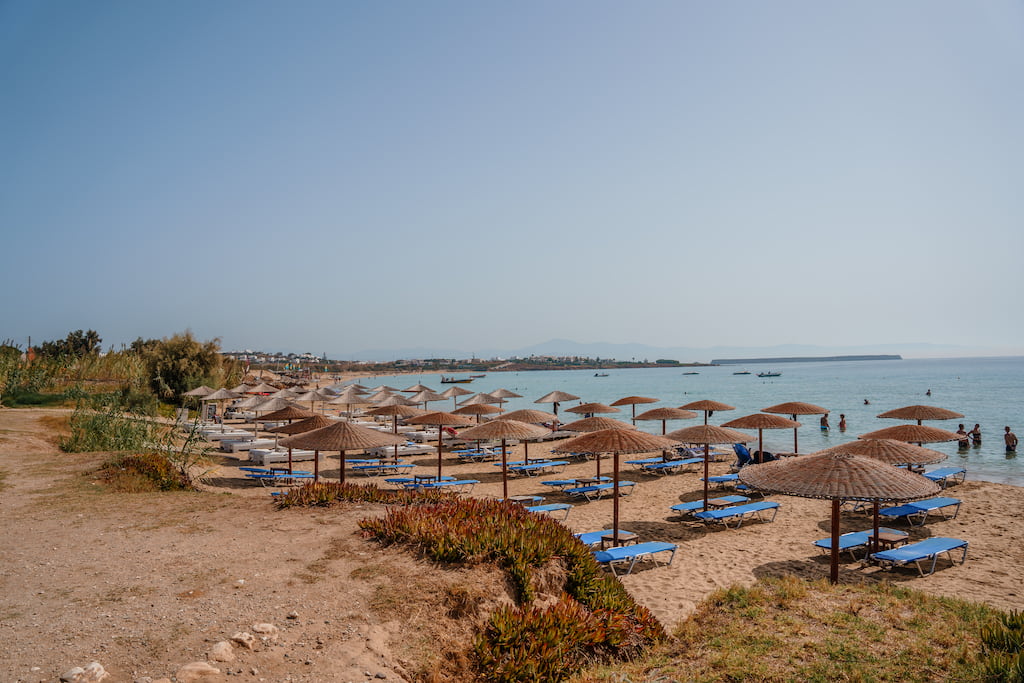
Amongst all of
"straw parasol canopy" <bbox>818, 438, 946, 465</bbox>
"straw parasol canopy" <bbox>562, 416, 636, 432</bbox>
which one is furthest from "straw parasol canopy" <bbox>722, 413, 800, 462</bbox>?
"straw parasol canopy" <bbox>562, 416, 636, 432</bbox>

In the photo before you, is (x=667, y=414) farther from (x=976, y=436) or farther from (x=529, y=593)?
(x=976, y=436)

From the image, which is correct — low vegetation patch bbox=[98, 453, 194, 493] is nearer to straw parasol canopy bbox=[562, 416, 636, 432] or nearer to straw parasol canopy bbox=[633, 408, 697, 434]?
straw parasol canopy bbox=[562, 416, 636, 432]

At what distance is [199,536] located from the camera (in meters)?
7.51

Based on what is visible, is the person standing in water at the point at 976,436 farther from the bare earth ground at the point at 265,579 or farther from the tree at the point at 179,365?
the tree at the point at 179,365

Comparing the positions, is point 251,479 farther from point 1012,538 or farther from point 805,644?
point 1012,538

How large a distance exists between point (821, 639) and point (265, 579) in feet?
18.5

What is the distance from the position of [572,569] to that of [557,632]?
135 centimetres

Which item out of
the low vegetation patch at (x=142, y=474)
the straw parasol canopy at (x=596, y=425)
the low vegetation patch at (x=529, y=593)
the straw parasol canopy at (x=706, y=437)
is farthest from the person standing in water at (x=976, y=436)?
the low vegetation patch at (x=142, y=474)

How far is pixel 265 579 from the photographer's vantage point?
6039 millimetres

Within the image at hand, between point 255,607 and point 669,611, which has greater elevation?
point 255,607

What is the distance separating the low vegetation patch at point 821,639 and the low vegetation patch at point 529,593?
37 centimetres

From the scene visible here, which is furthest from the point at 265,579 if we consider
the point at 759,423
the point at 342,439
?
the point at 759,423

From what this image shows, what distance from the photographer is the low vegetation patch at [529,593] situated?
5199 mm

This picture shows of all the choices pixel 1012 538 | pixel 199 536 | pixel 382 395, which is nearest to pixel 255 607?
pixel 199 536
